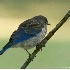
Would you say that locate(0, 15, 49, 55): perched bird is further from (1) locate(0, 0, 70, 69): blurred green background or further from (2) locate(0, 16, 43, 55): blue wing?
(1) locate(0, 0, 70, 69): blurred green background

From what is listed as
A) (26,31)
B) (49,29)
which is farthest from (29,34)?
(49,29)

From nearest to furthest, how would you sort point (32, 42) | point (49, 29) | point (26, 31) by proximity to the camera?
point (32, 42) < point (26, 31) < point (49, 29)

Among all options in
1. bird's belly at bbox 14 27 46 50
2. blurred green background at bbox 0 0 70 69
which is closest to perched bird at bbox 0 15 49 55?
bird's belly at bbox 14 27 46 50

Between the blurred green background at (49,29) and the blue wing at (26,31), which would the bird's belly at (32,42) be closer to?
the blue wing at (26,31)

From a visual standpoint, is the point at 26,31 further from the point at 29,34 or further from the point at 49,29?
the point at 49,29

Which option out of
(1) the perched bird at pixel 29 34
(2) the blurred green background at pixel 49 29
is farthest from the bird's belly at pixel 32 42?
(2) the blurred green background at pixel 49 29
